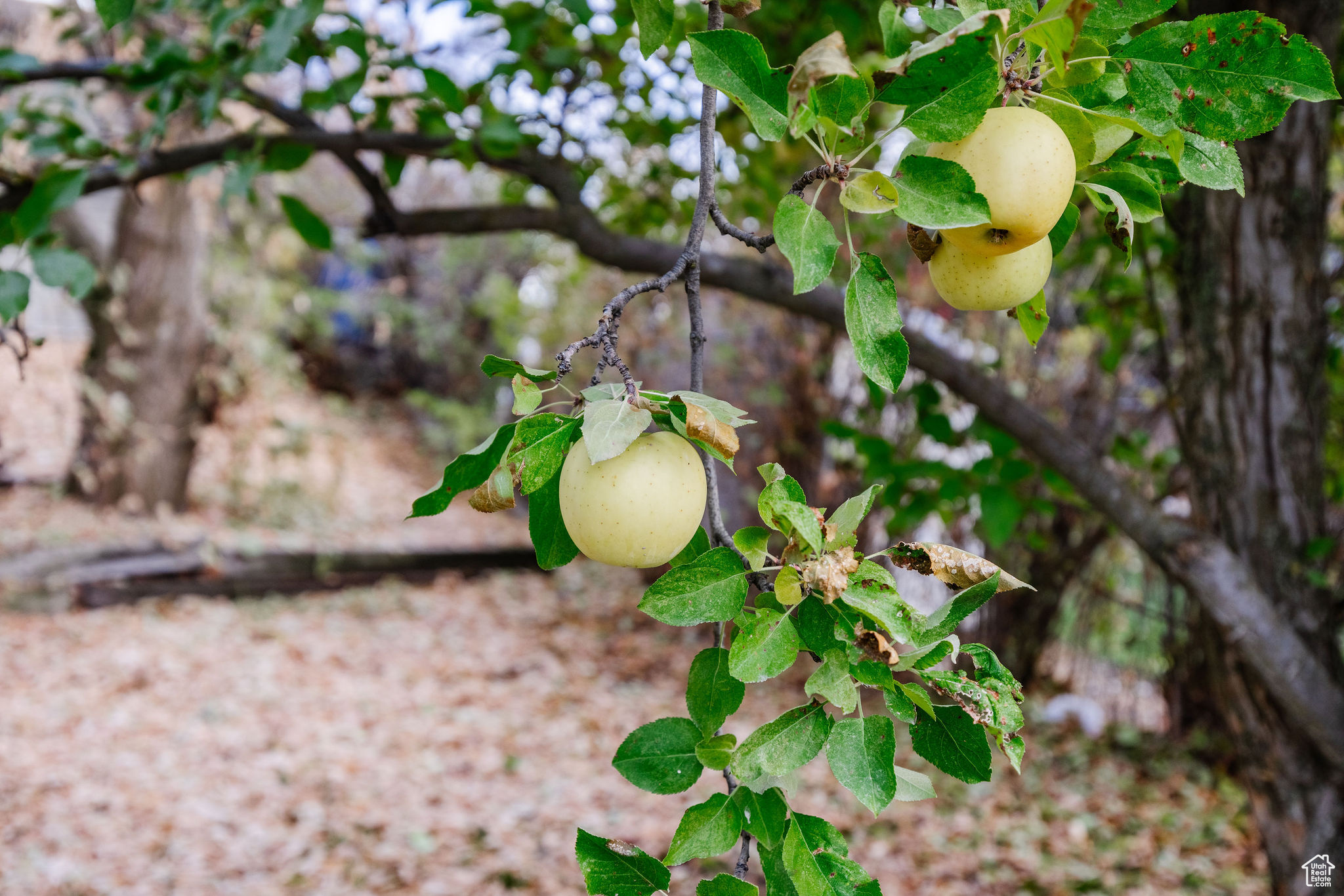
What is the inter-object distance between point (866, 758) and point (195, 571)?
17.5 feet

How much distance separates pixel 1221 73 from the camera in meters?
0.63

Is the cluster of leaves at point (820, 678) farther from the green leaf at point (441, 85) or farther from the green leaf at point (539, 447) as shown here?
Answer: the green leaf at point (441, 85)

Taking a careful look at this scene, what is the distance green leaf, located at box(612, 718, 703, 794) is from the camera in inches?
27.4

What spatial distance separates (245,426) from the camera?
6277 millimetres

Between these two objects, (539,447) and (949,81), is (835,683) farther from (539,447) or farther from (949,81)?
(949,81)

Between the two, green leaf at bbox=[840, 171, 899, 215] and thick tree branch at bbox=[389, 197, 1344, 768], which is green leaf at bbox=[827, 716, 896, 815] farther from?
thick tree branch at bbox=[389, 197, 1344, 768]

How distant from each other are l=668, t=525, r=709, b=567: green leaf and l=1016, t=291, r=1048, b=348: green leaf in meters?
0.33

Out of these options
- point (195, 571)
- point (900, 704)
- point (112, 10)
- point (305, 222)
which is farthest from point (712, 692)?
point (195, 571)

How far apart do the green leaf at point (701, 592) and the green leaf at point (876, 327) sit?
0.17 m

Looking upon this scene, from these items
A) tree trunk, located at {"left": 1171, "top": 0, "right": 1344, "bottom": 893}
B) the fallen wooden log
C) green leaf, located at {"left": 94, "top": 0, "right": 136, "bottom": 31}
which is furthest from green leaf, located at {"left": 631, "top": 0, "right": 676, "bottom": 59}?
the fallen wooden log

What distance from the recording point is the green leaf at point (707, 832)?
2.09 ft

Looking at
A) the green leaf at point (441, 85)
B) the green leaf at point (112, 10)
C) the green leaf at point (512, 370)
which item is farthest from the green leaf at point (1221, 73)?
the green leaf at point (441, 85)

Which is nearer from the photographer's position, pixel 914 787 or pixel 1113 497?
pixel 914 787

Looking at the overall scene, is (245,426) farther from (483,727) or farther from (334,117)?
(334,117)
